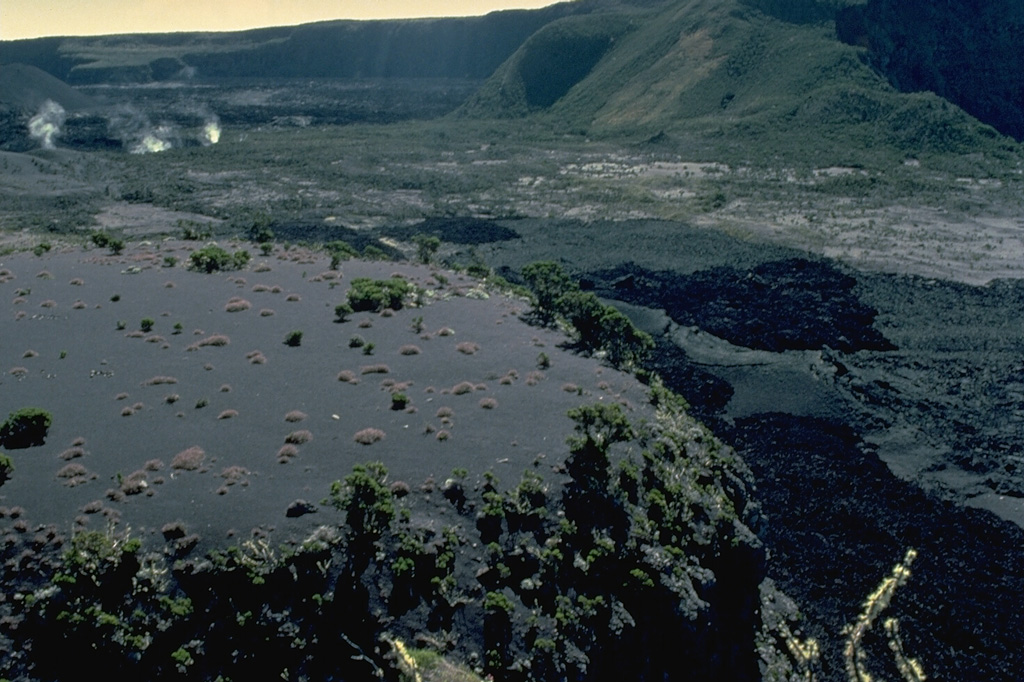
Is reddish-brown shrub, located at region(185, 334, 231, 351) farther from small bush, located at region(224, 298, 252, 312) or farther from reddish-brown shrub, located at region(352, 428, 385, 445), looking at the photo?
reddish-brown shrub, located at region(352, 428, 385, 445)

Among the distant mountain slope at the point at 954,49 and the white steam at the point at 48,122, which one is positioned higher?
the distant mountain slope at the point at 954,49

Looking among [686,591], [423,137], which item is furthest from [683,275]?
[423,137]

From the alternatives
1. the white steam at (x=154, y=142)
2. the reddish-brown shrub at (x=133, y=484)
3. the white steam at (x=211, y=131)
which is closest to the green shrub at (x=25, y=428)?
the reddish-brown shrub at (x=133, y=484)

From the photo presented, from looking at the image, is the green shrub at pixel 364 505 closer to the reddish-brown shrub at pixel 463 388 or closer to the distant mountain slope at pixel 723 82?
the reddish-brown shrub at pixel 463 388

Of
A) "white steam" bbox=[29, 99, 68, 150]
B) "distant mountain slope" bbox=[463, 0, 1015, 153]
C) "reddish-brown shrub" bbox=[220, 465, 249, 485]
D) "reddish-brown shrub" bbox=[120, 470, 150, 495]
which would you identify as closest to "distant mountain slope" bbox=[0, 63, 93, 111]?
"white steam" bbox=[29, 99, 68, 150]

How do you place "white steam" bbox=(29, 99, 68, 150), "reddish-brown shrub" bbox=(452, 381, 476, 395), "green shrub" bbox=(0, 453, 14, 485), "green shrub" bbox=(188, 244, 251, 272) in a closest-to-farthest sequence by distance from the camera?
"green shrub" bbox=(0, 453, 14, 485) < "reddish-brown shrub" bbox=(452, 381, 476, 395) < "green shrub" bbox=(188, 244, 251, 272) < "white steam" bbox=(29, 99, 68, 150)

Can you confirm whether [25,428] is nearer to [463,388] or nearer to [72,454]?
[72,454]

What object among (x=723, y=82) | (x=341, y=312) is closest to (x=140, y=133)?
(x=723, y=82)
